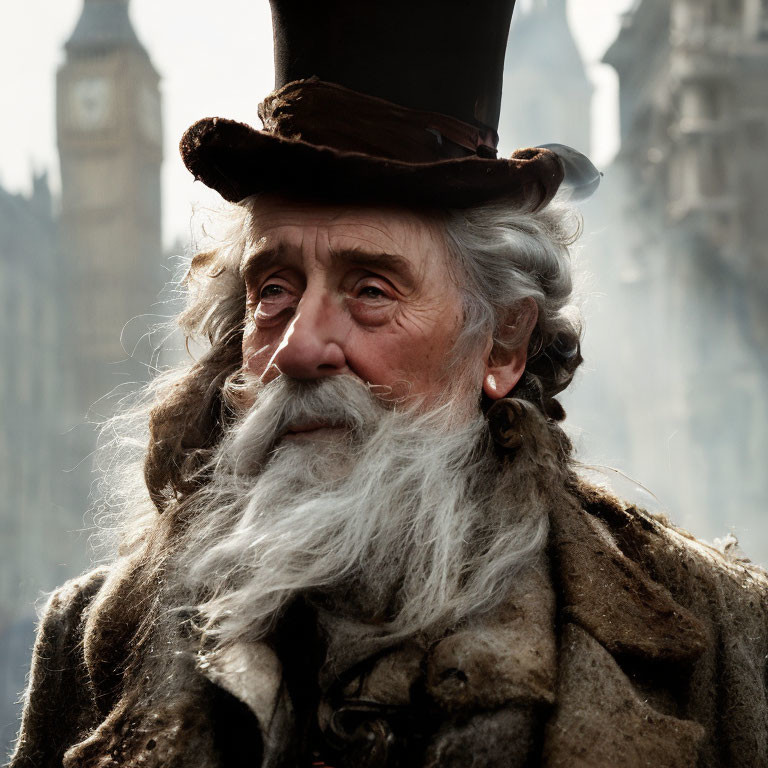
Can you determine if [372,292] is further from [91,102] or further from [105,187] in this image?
[91,102]

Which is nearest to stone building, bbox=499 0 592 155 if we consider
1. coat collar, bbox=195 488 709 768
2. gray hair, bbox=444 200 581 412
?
gray hair, bbox=444 200 581 412

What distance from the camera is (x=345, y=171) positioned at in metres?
2.23

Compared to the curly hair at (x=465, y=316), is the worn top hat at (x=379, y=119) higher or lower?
higher

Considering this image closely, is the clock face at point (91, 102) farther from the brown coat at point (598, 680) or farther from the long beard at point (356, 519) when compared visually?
the brown coat at point (598, 680)

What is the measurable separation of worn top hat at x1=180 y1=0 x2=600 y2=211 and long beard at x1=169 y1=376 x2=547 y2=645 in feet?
1.63

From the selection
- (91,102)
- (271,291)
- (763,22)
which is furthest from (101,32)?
(271,291)

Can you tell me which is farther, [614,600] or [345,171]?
[345,171]

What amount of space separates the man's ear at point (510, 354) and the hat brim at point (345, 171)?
0.30m

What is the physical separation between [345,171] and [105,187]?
5064 centimetres

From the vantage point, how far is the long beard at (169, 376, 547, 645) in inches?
83.0

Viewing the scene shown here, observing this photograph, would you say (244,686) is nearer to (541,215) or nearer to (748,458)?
(541,215)

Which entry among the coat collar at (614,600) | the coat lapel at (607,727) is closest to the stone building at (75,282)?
the coat collar at (614,600)

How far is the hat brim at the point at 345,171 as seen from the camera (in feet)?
7.28

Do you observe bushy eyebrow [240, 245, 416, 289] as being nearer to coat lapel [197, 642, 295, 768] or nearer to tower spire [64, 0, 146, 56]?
coat lapel [197, 642, 295, 768]
